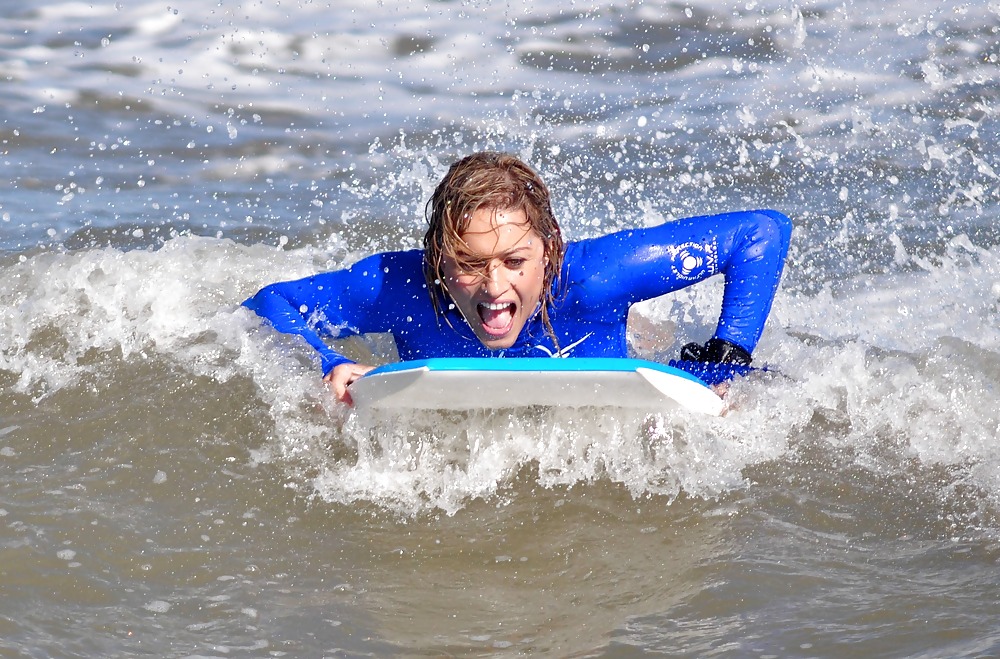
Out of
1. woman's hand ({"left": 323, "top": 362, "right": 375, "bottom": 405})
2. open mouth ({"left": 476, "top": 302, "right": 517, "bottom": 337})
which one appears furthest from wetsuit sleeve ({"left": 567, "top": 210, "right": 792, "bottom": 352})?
woman's hand ({"left": 323, "top": 362, "right": 375, "bottom": 405})

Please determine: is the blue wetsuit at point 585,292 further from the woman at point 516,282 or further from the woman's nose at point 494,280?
the woman's nose at point 494,280

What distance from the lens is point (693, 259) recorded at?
13.3 ft

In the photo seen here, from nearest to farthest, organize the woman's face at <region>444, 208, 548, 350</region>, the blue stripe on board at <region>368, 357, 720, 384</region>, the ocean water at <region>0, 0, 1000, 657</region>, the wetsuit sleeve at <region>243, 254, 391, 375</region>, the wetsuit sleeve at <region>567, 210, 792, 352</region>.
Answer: the ocean water at <region>0, 0, 1000, 657</region> → the blue stripe on board at <region>368, 357, 720, 384</region> → the woman's face at <region>444, 208, 548, 350</region> → the wetsuit sleeve at <region>567, 210, 792, 352</region> → the wetsuit sleeve at <region>243, 254, 391, 375</region>

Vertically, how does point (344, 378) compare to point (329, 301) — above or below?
below

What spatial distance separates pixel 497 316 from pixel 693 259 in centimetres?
70

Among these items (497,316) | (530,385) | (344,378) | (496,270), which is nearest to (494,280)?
(496,270)

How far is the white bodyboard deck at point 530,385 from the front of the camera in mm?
3461

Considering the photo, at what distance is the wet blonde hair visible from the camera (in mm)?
3801

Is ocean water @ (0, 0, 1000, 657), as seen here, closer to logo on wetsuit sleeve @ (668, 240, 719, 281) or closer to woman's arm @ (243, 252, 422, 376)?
woman's arm @ (243, 252, 422, 376)

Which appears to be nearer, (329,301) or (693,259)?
(693,259)

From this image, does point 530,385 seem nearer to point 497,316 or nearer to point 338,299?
point 497,316

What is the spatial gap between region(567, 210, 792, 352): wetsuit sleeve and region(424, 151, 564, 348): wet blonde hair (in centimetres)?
17

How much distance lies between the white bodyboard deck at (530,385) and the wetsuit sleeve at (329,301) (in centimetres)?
44

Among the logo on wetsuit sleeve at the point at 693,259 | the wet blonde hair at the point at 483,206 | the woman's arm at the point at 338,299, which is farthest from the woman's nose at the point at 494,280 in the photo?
the logo on wetsuit sleeve at the point at 693,259
